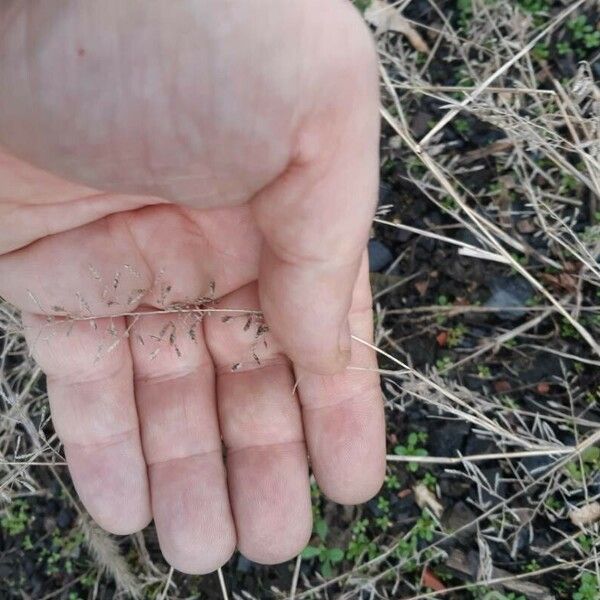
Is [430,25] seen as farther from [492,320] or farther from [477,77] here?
[492,320]

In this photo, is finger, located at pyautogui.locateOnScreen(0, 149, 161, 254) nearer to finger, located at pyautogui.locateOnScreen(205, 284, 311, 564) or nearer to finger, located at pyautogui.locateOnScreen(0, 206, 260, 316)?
finger, located at pyautogui.locateOnScreen(0, 206, 260, 316)

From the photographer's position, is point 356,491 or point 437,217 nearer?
point 356,491

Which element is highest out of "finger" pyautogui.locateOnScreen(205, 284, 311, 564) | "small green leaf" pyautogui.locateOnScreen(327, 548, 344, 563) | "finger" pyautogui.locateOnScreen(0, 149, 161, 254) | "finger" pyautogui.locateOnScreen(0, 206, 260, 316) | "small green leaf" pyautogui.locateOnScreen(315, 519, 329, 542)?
"finger" pyautogui.locateOnScreen(0, 149, 161, 254)

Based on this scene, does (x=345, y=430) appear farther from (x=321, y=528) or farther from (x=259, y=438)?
(x=321, y=528)

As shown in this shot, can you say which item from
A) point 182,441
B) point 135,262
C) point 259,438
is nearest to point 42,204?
point 135,262

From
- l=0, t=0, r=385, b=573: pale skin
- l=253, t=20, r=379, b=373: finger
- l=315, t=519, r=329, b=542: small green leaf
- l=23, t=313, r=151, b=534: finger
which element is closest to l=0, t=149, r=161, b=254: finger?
l=0, t=0, r=385, b=573: pale skin

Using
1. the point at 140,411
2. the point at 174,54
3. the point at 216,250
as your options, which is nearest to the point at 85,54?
the point at 174,54

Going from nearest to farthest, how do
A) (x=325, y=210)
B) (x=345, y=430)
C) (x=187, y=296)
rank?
(x=325, y=210) < (x=345, y=430) < (x=187, y=296)

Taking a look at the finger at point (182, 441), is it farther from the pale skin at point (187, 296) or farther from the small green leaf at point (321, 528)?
the small green leaf at point (321, 528)
